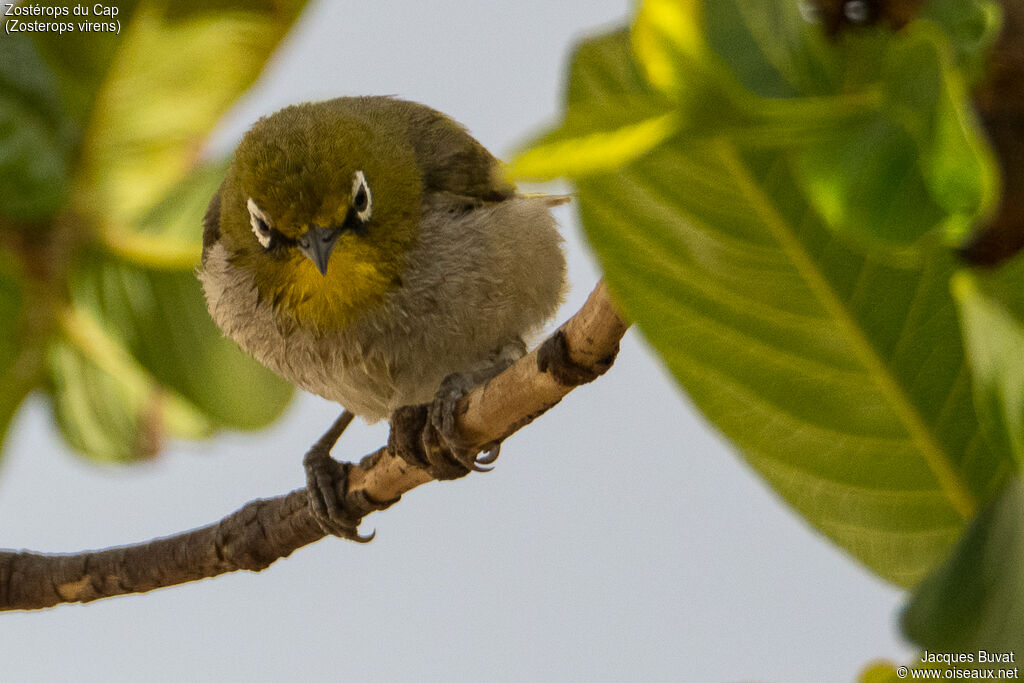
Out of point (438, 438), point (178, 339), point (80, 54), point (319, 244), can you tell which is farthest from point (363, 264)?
point (80, 54)

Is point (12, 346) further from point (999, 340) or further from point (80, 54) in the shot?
point (999, 340)

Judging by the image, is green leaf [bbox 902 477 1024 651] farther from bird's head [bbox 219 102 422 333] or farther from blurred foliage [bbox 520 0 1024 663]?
bird's head [bbox 219 102 422 333]

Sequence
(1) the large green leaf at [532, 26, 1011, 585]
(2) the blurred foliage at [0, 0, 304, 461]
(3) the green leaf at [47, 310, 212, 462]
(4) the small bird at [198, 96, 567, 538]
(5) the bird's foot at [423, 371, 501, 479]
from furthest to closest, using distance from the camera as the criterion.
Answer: (3) the green leaf at [47, 310, 212, 462] < (2) the blurred foliage at [0, 0, 304, 461] < (4) the small bird at [198, 96, 567, 538] < (5) the bird's foot at [423, 371, 501, 479] < (1) the large green leaf at [532, 26, 1011, 585]

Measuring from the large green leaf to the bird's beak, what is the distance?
1.25m

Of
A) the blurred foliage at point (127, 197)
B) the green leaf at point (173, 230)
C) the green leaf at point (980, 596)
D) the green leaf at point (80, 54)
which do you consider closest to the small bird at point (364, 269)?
the green leaf at point (173, 230)

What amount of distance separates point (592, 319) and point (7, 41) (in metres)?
2.00

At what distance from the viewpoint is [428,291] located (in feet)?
6.93

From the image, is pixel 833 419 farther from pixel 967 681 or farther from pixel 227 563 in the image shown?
pixel 227 563

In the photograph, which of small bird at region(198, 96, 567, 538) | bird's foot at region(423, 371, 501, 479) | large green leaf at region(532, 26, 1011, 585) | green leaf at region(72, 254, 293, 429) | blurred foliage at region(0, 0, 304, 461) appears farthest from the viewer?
green leaf at region(72, 254, 293, 429)

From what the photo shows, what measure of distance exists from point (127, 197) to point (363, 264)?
1.30 m

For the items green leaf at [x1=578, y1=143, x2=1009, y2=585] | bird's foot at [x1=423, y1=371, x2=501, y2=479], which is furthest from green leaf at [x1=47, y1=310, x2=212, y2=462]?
green leaf at [x1=578, y1=143, x2=1009, y2=585]

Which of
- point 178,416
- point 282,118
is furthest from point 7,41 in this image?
point 178,416

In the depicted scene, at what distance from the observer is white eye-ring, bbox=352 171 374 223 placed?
2076mm

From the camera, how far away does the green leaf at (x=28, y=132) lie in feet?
8.79
